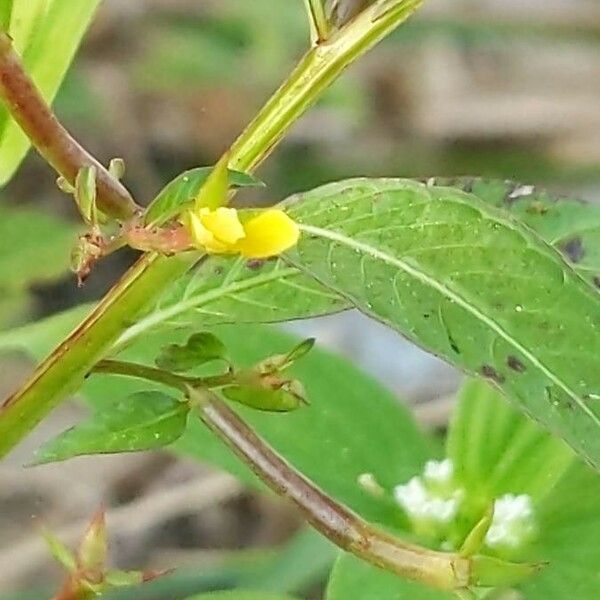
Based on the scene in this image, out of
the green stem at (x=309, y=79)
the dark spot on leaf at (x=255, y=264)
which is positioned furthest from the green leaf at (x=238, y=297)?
the green stem at (x=309, y=79)

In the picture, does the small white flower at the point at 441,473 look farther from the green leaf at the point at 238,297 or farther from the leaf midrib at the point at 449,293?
the leaf midrib at the point at 449,293

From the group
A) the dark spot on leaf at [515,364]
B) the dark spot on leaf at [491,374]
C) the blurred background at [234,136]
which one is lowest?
the blurred background at [234,136]

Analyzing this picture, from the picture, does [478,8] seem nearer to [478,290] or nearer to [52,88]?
[52,88]

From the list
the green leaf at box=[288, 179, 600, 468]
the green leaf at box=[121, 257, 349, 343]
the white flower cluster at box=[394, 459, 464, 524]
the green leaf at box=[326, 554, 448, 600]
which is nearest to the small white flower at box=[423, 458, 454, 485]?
the white flower cluster at box=[394, 459, 464, 524]

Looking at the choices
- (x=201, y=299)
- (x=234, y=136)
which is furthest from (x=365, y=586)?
(x=234, y=136)

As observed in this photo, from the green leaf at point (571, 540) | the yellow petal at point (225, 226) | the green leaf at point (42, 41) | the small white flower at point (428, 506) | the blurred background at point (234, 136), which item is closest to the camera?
the yellow petal at point (225, 226)

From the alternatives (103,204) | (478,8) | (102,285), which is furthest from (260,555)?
(478,8)

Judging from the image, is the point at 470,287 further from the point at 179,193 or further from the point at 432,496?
the point at 432,496
